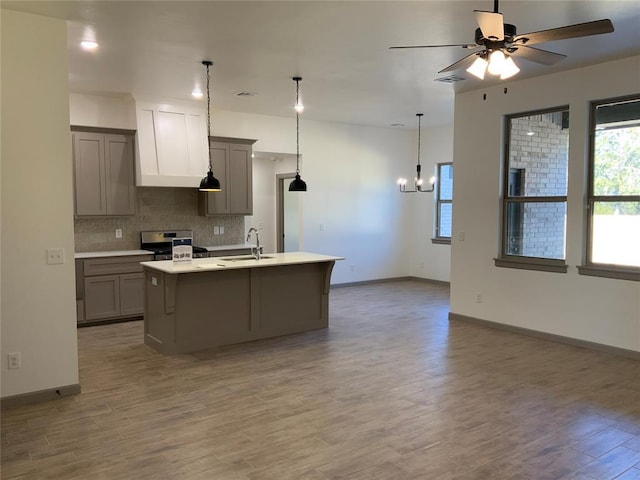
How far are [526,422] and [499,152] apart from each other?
3.62 meters

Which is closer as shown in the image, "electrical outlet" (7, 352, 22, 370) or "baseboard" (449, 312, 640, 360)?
"electrical outlet" (7, 352, 22, 370)

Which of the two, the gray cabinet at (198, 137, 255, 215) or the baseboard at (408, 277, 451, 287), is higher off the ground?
the gray cabinet at (198, 137, 255, 215)

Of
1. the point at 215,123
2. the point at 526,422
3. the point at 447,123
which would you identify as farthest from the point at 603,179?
the point at 215,123

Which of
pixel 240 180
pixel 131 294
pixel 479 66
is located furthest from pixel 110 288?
pixel 479 66

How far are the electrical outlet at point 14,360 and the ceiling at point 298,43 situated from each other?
8.32 ft

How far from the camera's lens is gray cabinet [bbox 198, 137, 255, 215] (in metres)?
7.39

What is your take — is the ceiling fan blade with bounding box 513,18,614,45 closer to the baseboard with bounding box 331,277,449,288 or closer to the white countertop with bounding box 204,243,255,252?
the white countertop with bounding box 204,243,255,252

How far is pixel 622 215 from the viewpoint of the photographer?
509cm

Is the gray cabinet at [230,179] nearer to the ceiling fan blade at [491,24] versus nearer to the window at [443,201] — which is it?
the window at [443,201]

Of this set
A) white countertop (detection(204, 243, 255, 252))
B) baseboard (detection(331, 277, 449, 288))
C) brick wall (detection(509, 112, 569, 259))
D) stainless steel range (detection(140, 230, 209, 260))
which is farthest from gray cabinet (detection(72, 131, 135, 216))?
brick wall (detection(509, 112, 569, 259))

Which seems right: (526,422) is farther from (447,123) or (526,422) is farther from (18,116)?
(447,123)

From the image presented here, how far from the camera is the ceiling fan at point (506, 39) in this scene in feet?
9.05

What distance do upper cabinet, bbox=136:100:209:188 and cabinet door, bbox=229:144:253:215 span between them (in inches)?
19.7

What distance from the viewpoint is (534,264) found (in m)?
5.82
